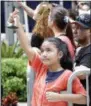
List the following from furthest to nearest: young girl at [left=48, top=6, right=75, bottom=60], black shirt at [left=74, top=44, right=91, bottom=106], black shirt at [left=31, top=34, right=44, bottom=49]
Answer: black shirt at [left=31, top=34, right=44, bottom=49]
young girl at [left=48, top=6, right=75, bottom=60]
black shirt at [left=74, top=44, right=91, bottom=106]

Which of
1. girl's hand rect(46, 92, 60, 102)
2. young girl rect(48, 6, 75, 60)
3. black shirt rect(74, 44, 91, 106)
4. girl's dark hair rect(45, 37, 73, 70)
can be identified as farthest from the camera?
young girl rect(48, 6, 75, 60)

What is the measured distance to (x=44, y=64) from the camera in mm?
4539

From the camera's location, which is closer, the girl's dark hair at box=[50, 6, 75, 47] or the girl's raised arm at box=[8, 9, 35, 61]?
the girl's raised arm at box=[8, 9, 35, 61]

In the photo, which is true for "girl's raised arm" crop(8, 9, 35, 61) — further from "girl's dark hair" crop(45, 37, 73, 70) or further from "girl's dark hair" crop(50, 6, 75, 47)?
"girl's dark hair" crop(50, 6, 75, 47)

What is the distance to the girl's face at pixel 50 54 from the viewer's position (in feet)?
14.6

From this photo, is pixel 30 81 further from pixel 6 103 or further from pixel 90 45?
pixel 90 45

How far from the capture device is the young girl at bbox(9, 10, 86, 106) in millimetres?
4152

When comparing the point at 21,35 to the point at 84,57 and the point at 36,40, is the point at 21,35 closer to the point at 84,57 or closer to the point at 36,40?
the point at 84,57

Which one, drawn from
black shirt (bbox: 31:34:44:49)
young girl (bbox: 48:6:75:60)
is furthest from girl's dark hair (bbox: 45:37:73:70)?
black shirt (bbox: 31:34:44:49)

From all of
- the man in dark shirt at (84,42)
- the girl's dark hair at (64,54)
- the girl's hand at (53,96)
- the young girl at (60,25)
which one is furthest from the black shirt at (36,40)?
the girl's hand at (53,96)

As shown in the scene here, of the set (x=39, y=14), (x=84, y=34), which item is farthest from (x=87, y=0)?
(x=84, y=34)

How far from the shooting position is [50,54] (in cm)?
445

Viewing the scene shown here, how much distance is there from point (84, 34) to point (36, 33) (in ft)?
4.21

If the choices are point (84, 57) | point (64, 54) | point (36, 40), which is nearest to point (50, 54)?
point (64, 54)
